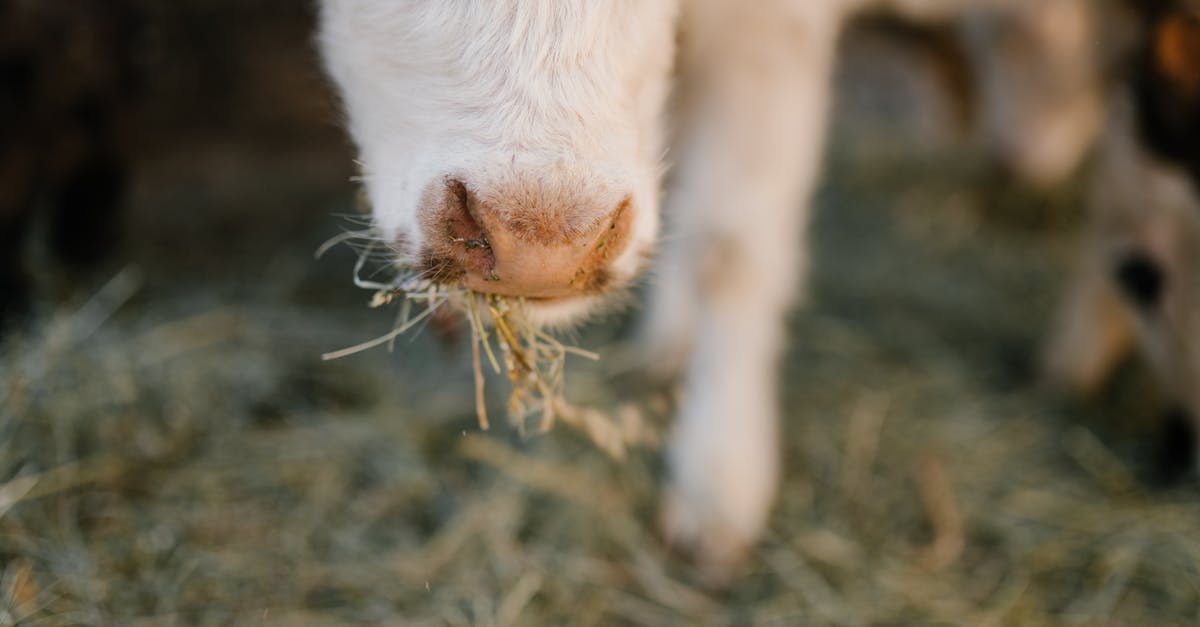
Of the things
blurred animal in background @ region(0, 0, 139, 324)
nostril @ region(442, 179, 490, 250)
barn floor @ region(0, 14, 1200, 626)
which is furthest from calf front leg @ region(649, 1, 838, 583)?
blurred animal in background @ region(0, 0, 139, 324)

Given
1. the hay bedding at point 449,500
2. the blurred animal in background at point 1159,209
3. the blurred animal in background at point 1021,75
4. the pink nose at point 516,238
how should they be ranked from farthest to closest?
1. the blurred animal in background at point 1021,75
2. the blurred animal in background at point 1159,209
3. the hay bedding at point 449,500
4. the pink nose at point 516,238

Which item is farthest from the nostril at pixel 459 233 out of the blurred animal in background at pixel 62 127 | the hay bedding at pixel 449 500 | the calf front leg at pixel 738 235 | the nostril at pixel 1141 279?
the nostril at pixel 1141 279

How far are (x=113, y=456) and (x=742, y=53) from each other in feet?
5.56

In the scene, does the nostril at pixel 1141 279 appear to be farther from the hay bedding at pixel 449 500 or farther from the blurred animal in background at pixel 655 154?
the blurred animal in background at pixel 655 154

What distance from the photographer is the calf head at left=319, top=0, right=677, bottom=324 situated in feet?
4.77

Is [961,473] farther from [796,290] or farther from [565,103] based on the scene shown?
[565,103]

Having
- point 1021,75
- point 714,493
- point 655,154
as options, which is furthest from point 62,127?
point 1021,75

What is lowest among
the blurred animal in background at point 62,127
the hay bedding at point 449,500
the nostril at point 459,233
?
the hay bedding at point 449,500

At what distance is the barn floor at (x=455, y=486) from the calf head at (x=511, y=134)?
823 mm

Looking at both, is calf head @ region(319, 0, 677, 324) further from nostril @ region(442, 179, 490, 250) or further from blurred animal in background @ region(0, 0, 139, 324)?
blurred animal in background @ region(0, 0, 139, 324)

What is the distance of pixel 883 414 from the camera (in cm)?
293

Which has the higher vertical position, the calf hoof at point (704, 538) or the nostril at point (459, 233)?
the nostril at point (459, 233)

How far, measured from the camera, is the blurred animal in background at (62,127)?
2.70 meters

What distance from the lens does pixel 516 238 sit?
1444 millimetres
